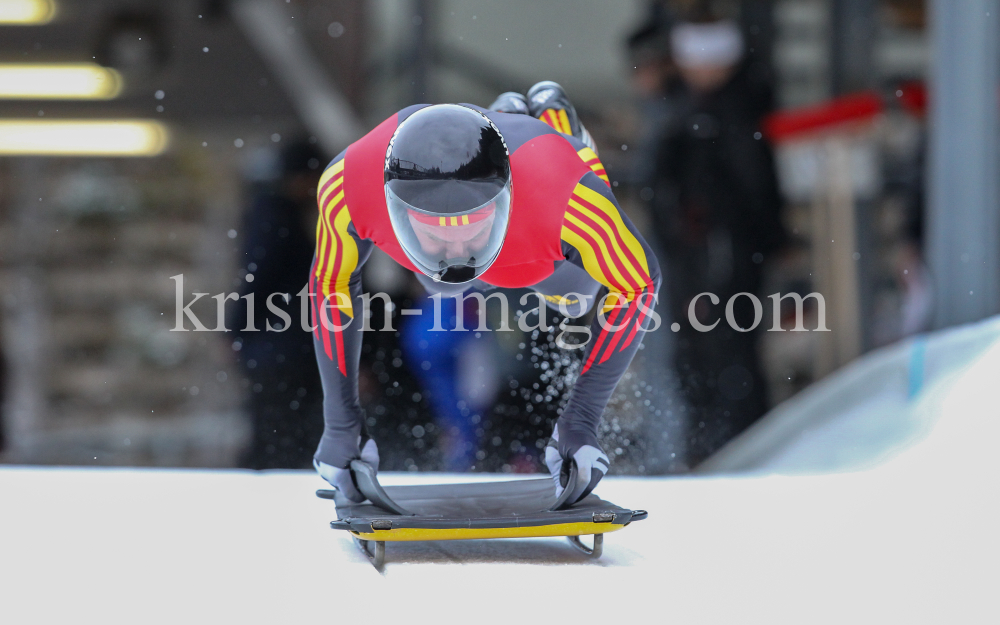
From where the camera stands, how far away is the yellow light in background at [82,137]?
5.72 metres

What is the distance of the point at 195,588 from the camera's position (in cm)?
150

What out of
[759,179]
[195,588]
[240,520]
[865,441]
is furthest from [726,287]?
[195,588]

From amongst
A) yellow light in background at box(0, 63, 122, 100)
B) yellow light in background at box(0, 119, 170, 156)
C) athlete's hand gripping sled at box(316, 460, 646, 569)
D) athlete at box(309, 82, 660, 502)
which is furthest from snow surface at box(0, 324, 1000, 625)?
yellow light in background at box(0, 63, 122, 100)

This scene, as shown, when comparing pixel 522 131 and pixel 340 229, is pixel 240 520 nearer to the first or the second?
pixel 340 229

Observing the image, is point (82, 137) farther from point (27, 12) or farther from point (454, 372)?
point (454, 372)

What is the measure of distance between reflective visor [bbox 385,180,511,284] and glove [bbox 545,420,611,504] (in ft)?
1.44

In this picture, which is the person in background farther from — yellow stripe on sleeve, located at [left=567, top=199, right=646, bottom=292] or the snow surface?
yellow stripe on sleeve, located at [left=567, top=199, right=646, bottom=292]

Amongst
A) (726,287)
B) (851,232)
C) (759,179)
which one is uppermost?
(759,179)

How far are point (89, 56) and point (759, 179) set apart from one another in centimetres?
447

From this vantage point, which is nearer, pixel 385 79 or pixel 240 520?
pixel 240 520

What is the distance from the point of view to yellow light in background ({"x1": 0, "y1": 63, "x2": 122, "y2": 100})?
5.64 meters

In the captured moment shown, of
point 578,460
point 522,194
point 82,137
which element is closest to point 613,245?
point 522,194

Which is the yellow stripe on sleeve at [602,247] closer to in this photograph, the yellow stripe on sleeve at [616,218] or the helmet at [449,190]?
the yellow stripe on sleeve at [616,218]

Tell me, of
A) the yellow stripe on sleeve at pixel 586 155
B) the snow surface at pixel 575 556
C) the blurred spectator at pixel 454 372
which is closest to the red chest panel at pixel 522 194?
the yellow stripe on sleeve at pixel 586 155
